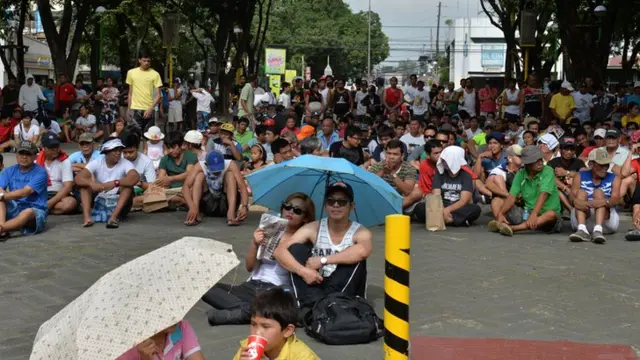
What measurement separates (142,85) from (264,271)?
9646mm

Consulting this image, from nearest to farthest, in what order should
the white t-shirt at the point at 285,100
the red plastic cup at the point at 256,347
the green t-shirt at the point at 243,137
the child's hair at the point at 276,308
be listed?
the red plastic cup at the point at 256,347 < the child's hair at the point at 276,308 < the green t-shirt at the point at 243,137 < the white t-shirt at the point at 285,100

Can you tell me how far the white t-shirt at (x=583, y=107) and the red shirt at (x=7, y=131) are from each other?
42.8 ft

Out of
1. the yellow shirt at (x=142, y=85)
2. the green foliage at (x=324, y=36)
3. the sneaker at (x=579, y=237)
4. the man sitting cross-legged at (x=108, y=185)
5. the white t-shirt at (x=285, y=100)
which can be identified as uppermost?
the green foliage at (x=324, y=36)

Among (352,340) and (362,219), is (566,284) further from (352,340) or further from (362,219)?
(352,340)

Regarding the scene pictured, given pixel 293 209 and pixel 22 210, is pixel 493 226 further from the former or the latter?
pixel 22 210

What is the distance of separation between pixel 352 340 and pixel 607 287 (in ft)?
9.94

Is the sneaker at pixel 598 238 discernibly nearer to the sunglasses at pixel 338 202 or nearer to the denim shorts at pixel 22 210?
the sunglasses at pixel 338 202

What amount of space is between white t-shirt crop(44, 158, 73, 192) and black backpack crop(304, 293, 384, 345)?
19.9ft

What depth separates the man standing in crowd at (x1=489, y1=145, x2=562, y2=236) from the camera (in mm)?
11266

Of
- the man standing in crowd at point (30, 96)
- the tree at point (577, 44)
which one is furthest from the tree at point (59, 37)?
the tree at point (577, 44)

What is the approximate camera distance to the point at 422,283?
28.3 ft

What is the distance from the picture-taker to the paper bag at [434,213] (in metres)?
11.6

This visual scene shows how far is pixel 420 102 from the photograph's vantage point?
1003 inches

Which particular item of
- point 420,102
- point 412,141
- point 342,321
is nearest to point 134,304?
point 342,321
